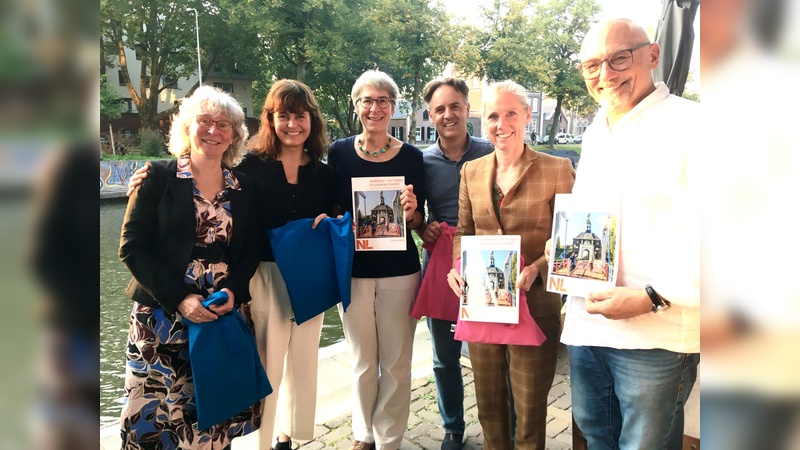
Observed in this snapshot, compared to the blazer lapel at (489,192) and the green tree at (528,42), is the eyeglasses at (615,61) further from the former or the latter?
the green tree at (528,42)

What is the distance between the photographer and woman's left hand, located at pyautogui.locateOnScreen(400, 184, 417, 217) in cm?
299

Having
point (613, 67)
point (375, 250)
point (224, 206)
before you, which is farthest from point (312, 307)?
point (613, 67)

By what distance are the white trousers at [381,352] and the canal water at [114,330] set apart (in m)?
1.96

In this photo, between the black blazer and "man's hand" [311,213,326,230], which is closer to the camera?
the black blazer

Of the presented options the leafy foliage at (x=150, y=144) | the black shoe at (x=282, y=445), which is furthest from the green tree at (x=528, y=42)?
the leafy foliage at (x=150, y=144)

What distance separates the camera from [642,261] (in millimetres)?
1929

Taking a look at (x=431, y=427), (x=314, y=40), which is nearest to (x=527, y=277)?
(x=431, y=427)

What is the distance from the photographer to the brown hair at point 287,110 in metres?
2.93

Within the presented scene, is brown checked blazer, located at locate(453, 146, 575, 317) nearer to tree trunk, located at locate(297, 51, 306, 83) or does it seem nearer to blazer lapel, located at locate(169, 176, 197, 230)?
blazer lapel, located at locate(169, 176, 197, 230)

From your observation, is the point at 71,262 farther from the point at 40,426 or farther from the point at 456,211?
the point at 456,211

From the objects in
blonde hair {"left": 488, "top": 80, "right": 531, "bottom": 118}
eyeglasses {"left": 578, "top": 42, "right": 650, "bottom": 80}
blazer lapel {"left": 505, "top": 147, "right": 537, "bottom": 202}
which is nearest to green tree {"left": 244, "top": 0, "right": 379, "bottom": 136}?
blonde hair {"left": 488, "top": 80, "right": 531, "bottom": 118}

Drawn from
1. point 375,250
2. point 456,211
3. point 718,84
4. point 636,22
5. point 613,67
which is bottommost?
point 375,250

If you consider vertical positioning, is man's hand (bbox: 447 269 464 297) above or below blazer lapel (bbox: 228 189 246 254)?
below

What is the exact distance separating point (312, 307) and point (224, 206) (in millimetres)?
787
